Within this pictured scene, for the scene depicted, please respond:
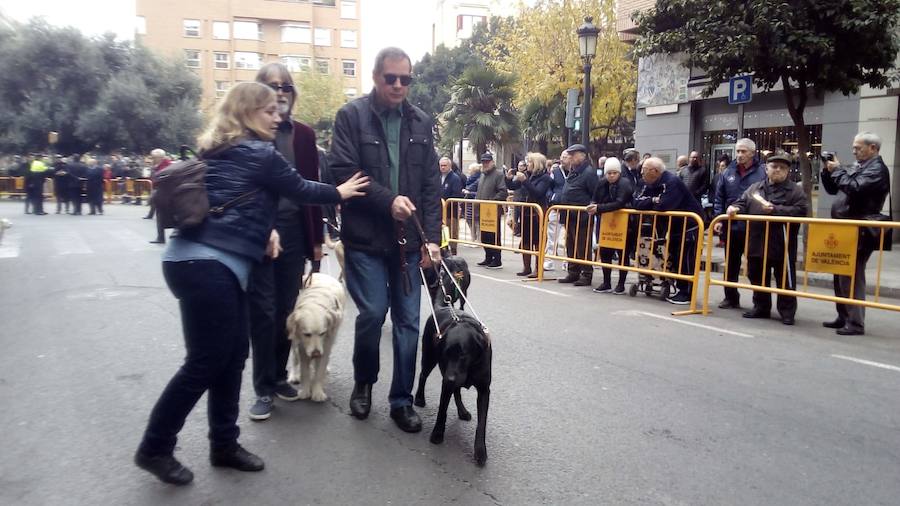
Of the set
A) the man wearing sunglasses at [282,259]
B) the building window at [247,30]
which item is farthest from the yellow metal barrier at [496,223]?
the building window at [247,30]

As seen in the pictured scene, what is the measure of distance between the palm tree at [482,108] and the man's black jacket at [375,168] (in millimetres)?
20554

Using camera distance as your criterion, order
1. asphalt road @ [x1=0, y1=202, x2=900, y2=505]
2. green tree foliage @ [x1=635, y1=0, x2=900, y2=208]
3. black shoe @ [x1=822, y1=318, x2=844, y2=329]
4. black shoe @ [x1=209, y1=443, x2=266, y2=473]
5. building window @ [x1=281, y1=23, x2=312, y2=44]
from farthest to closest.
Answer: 1. building window @ [x1=281, y1=23, x2=312, y2=44]
2. green tree foliage @ [x1=635, y1=0, x2=900, y2=208]
3. black shoe @ [x1=822, y1=318, x2=844, y2=329]
4. black shoe @ [x1=209, y1=443, x2=266, y2=473]
5. asphalt road @ [x1=0, y1=202, x2=900, y2=505]

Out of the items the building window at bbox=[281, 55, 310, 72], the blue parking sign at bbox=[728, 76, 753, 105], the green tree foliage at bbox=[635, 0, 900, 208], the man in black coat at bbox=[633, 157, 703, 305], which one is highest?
the building window at bbox=[281, 55, 310, 72]

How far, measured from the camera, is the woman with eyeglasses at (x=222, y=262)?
3.16m

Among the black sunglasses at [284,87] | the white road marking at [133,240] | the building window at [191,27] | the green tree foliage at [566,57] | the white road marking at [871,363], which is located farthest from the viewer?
the building window at [191,27]

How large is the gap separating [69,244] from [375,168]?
12.8 metres

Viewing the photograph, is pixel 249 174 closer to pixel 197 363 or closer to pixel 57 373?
pixel 197 363

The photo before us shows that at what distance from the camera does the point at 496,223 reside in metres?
12.0

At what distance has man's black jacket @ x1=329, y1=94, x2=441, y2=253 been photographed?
3.95 meters

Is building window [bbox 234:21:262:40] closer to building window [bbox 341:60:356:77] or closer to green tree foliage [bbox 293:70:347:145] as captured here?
building window [bbox 341:60:356:77]

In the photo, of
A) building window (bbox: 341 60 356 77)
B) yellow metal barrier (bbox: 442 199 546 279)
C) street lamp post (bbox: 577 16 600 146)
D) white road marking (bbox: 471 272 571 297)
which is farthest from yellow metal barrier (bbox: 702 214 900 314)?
building window (bbox: 341 60 356 77)

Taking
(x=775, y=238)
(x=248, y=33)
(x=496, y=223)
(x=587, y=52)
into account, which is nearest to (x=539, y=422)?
(x=775, y=238)

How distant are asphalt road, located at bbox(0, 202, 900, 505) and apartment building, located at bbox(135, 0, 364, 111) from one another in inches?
2318

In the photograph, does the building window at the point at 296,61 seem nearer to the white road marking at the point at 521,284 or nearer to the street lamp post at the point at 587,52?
the street lamp post at the point at 587,52
